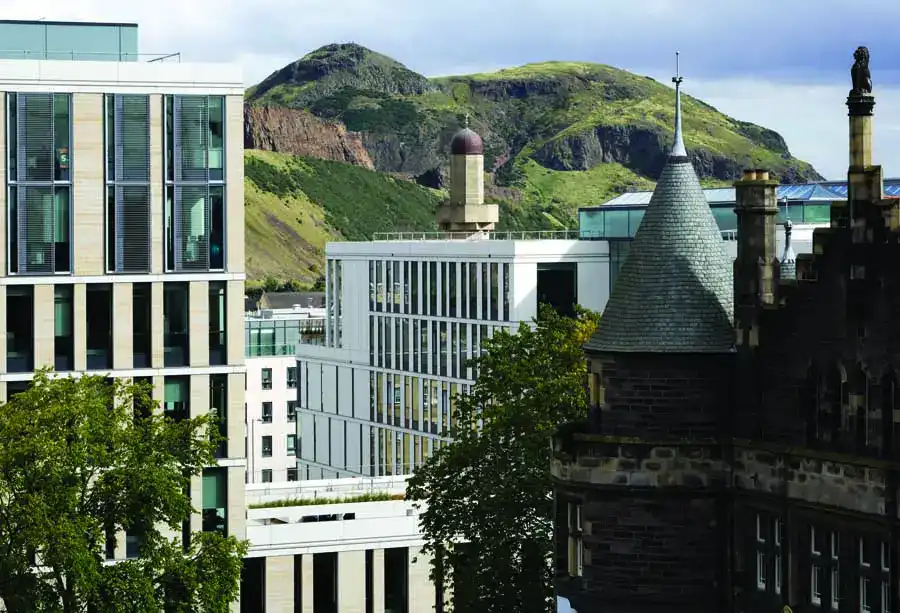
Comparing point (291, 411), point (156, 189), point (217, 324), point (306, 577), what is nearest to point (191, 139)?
point (156, 189)

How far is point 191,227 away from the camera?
76.3 m

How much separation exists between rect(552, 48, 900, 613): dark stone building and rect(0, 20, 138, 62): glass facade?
3234 centimetres

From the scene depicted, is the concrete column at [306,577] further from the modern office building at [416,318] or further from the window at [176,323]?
the modern office building at [416,318]

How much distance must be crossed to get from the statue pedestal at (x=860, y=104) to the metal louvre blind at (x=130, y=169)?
32185 mm

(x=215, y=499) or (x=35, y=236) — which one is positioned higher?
(x=35, y=236)

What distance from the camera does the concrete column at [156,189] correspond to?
7538cm

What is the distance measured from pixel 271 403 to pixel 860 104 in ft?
398

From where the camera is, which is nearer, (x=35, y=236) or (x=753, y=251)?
(x=753, y=251)

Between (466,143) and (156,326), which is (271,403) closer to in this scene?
(466,143)

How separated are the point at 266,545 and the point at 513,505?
67.4 ft

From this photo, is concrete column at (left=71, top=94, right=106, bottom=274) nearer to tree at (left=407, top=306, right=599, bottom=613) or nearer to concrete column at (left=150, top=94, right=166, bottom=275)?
concrete column at (left=150, top=94, right=166, bottom=275)

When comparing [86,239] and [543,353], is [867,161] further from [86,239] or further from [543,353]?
[86,239]

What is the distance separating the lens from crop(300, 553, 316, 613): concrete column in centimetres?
8450

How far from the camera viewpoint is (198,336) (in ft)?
250
